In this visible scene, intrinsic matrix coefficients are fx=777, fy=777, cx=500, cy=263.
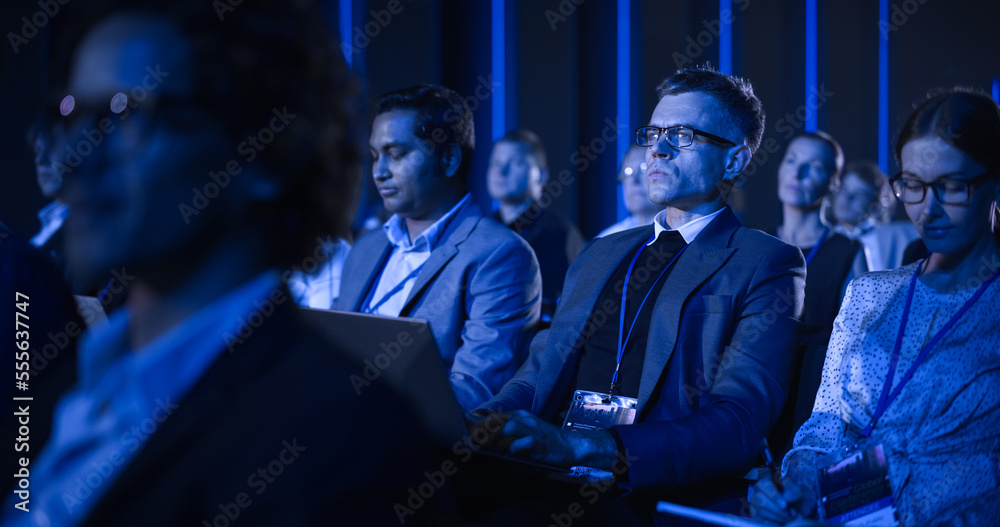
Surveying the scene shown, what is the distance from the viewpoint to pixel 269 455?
0.58m

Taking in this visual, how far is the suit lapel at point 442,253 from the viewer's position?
2420 mm

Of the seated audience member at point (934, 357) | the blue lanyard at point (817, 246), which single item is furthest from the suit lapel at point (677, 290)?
the blue lanyard at point (817, 246)

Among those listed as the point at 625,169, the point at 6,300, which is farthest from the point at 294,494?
the point at 625,169

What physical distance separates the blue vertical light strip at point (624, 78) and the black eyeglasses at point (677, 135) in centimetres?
395

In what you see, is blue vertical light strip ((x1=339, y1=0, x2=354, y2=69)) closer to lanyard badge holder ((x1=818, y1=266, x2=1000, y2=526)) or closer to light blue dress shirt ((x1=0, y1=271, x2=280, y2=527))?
lanyard badge holder ((x1=818, y1=266, x2=1000, y2=526))

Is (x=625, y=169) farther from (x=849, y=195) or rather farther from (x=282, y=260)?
(x=282, y=260)

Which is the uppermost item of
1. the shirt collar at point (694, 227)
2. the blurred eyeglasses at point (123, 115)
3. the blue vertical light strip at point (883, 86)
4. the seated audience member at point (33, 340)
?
the blue vertical light strip at point (883, 86)

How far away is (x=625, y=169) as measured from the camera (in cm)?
404

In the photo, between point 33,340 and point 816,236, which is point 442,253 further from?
point 816,236

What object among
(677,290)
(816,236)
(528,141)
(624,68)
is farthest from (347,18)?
(677,290)

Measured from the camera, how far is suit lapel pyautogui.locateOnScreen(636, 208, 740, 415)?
5.64 ft

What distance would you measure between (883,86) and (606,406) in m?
6.39

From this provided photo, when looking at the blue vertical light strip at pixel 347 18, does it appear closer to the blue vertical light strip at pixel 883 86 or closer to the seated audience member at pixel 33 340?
the seated audience member at pixel 33 340

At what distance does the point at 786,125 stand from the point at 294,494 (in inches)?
273
